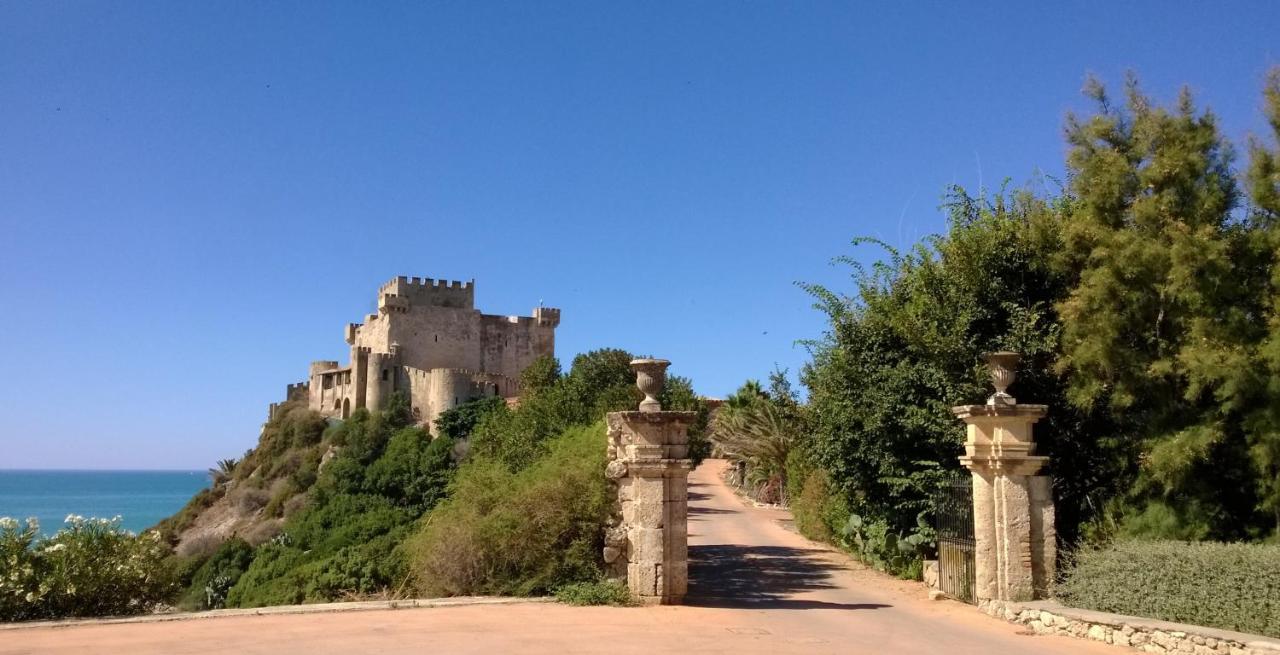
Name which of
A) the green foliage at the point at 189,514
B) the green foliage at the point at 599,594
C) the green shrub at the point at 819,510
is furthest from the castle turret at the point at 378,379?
the green foliage at the point at 599,594

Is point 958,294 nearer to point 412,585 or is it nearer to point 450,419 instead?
point 412,585

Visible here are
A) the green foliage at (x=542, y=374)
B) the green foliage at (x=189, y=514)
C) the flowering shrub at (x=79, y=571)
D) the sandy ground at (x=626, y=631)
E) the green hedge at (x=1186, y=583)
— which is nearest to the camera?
the sandy ground at (x=626, y=631)

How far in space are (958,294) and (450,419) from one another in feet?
129

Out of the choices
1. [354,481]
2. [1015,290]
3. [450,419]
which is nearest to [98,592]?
[1015,290]

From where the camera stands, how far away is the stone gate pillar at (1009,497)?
11055 millimetres

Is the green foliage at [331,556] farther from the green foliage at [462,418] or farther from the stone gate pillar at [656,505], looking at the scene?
the green foliage at [462,418]

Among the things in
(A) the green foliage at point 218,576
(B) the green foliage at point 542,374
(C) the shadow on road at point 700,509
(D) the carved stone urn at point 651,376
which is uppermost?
(B) the green foliage at point 542,374

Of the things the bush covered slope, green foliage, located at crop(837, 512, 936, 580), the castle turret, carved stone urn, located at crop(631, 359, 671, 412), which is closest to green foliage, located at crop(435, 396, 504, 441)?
the bush covered slope

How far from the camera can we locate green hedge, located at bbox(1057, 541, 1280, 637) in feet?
28.4

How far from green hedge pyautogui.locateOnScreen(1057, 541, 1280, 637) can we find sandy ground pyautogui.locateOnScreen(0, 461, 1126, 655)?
2.41 feet

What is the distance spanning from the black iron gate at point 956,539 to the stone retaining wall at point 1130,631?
2.61ft

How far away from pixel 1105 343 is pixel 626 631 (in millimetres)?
6810

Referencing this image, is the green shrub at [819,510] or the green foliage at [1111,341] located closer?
the green foliage at [1111,341]

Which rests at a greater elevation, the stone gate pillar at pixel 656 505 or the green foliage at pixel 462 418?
the green foliage at pixel 462 418
